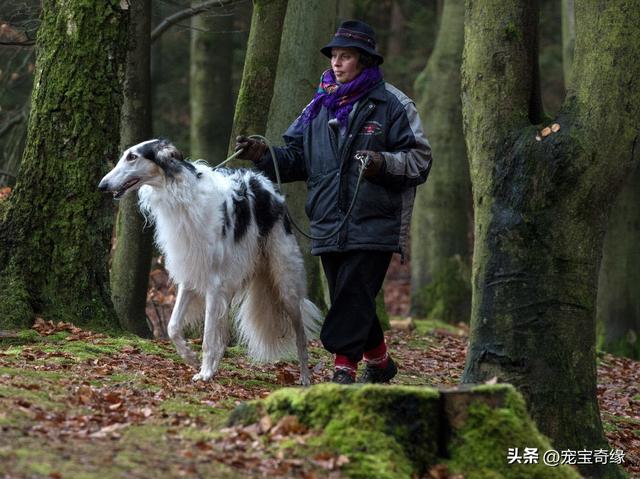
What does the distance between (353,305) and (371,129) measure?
4.36 ft

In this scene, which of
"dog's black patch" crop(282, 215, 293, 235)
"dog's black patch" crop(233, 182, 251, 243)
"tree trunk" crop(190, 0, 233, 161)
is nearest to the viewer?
"dog's black patch" crop(233, 182, 251, 243)

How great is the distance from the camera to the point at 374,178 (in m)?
7.32

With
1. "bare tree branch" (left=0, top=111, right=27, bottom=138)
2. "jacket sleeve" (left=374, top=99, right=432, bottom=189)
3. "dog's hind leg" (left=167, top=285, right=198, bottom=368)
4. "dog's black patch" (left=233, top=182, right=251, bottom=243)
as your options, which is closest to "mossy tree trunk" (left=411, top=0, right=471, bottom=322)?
"bare tree branch" (left=0, top=111, right=27, bottom=138)

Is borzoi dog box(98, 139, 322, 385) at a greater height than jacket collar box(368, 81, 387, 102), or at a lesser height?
lesser

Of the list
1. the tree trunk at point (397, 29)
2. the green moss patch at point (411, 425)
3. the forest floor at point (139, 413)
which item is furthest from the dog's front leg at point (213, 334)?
the tree trunk at point (397, 29)

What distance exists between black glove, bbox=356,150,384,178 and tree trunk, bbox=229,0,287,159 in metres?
3.22

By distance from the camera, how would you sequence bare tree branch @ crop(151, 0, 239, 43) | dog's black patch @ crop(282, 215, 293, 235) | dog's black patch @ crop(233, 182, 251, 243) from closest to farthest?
dog's black patch @ crop(233, 182, 251, 243)
dog's black patch @ crop(282, 215, 293, 235)
bare tree branch @ crop(151, 0, 239, 43)

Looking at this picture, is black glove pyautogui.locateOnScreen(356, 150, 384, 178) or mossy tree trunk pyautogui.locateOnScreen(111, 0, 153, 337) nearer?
black glove pyautogui.locateOnScreen(356, 150, 384, 178)

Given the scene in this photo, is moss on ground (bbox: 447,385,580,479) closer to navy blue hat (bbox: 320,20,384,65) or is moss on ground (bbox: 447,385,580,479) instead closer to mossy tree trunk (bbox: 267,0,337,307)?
navy blue hat (bbox: 320,20,384,65)

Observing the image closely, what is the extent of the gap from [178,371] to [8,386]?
1999 millimetres

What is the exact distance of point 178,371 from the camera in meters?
8.30

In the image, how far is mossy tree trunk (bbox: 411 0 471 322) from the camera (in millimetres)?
17969

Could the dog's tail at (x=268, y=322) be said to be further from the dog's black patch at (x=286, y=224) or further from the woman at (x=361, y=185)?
the woman at (x=361, y=185)

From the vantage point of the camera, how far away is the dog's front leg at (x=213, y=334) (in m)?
7.96
